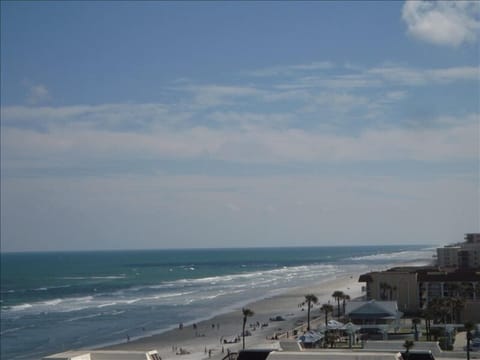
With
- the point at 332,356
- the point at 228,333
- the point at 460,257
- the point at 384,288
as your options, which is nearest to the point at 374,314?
the point at 384,288

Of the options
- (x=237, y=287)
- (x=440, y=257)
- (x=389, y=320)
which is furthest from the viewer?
(x=237, y=287)

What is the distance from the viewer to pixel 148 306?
301 ft

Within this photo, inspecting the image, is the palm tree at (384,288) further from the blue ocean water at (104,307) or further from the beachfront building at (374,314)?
the blue ocean water at (104,307)

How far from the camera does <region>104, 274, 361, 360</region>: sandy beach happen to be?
5519 cm

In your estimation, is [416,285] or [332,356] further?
[416,285]

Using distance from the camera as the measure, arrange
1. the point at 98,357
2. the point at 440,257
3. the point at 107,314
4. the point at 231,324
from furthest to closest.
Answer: the point at 440,257 → the point at 107,314 → the point at 231,324 → the point at 98,357

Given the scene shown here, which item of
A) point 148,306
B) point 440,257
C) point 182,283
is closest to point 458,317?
point 148,306

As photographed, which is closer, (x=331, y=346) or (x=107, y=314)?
(x=331, y=346)

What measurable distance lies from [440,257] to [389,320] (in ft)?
176

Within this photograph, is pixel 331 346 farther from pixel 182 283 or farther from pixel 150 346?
pixel 182 283

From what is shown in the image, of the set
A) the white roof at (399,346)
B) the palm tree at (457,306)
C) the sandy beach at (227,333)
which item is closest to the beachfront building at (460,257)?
the sandy beach at (227,333)

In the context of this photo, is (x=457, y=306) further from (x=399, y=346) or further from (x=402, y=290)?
(x=399, y=346)

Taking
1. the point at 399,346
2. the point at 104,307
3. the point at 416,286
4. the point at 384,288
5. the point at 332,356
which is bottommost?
the point at 104,307

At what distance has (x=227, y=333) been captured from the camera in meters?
66.1
